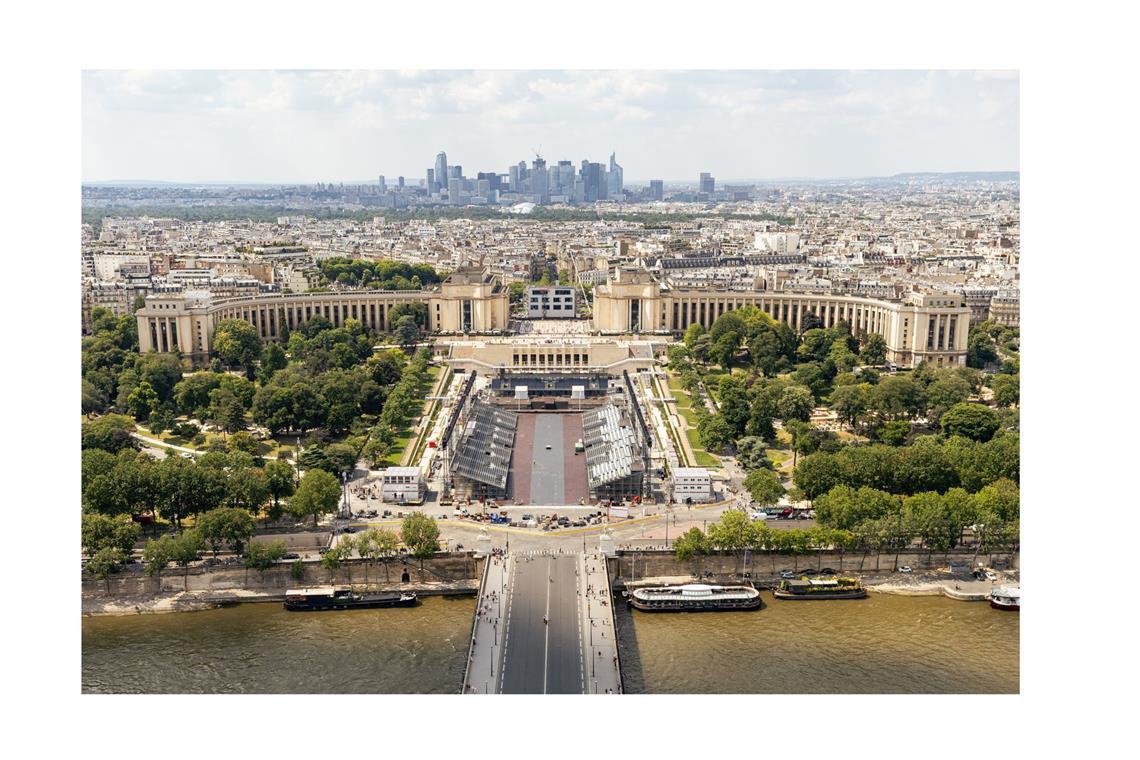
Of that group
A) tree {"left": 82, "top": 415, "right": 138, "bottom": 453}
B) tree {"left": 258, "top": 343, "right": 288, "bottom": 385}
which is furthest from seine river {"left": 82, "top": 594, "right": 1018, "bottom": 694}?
tree {"left": 258, "top": 343, "right": 288, "bottom": 385}

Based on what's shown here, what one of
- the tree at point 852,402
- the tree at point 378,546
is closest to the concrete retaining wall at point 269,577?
the tree at point 378,546

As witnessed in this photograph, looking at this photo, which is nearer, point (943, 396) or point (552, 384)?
point (943, 396)

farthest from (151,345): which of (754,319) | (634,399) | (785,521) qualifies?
(785,521)

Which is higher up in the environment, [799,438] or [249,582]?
[799,438]

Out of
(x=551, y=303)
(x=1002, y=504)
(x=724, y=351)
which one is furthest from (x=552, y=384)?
(x=551, y=303)

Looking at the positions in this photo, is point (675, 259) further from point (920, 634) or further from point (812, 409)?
point (920, 634)

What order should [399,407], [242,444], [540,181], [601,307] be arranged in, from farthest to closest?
[540,181]
[601,307]
[399,407]
[242,444]

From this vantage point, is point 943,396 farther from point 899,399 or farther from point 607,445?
point 607,445
